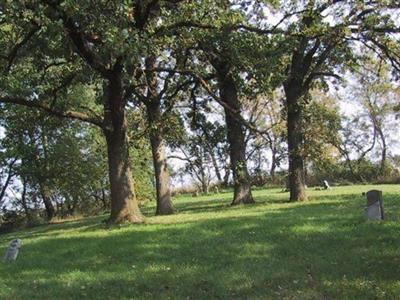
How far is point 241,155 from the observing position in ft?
91.2

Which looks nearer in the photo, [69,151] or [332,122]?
[69,151]

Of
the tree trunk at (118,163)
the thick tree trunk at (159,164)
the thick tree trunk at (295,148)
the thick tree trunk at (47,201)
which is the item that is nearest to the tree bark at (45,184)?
the thick tree trunk at (47,201)

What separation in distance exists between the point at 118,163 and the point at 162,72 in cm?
655

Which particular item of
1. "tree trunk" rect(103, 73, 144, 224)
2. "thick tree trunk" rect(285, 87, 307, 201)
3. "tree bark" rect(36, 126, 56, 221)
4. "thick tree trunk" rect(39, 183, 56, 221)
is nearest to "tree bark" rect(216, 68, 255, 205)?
"thick tree trunk" rect(285, 87, 307, 201)

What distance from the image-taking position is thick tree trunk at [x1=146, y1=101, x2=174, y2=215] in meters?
26.2

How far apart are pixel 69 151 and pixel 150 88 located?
50.3 ft

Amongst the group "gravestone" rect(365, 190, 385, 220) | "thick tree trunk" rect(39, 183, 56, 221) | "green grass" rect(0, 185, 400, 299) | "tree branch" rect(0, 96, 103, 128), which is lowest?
"green grass" rect(0, 185, 400, 299)

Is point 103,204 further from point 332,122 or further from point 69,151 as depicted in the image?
point 332,122

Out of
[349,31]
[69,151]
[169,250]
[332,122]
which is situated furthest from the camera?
[332,122]

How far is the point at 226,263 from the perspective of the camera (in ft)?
34.7

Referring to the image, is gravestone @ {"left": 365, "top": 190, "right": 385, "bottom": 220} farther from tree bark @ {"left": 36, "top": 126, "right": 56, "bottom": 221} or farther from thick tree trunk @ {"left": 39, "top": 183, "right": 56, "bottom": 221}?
thick tree trunk @ {"left": 39, "top": 183, "right": 56, "bottom": 221}

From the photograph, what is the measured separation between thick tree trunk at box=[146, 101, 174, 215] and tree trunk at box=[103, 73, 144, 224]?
5109 mm

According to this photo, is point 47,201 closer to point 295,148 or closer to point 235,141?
point 235,141

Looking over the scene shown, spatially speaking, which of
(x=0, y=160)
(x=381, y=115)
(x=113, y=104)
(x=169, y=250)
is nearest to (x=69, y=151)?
(x=0, y=160)
